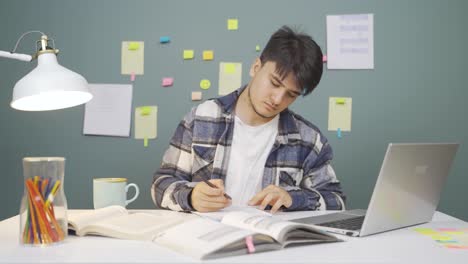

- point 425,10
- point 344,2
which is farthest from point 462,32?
point 344,2

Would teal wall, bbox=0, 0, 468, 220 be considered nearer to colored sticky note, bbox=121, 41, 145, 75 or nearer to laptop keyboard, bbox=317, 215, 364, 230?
colored sticky note, bbox=121, 41, 145, 75

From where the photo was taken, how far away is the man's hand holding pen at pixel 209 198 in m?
1.17

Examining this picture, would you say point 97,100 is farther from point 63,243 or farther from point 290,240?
point 290,240

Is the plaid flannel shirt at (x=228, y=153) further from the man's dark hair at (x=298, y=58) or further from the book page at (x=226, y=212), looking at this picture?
the book page at (x=226, y=212)

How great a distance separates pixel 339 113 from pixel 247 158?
28.1 inches

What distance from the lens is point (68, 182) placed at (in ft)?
7.15

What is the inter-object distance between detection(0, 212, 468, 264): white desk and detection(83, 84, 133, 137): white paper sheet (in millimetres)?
1208

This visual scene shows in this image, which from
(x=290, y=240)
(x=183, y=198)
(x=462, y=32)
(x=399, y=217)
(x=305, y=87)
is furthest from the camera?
(x=462, y=32)

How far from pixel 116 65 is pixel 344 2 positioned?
108 centimetres

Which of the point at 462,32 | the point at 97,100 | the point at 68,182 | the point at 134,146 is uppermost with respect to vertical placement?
the point at 462,32

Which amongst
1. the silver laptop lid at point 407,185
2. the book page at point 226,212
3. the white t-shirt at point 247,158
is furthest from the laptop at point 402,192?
the white t-shirt at point 247,158

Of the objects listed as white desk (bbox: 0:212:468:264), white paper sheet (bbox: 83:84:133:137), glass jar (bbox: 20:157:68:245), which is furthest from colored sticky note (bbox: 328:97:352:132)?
glass jar (bbox: 20:157:68:245)

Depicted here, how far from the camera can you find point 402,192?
1.04m

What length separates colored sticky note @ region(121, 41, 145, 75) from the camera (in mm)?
2166
